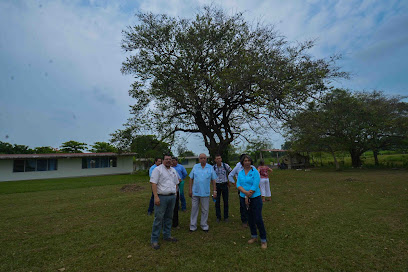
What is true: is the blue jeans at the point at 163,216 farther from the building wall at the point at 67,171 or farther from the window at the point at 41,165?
the window at the point at 41,165

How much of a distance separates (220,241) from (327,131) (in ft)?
73.6

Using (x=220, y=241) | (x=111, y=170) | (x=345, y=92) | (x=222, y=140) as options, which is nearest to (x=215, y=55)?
(x=222, y=140)

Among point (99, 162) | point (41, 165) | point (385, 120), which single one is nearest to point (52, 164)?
point (41, 165)

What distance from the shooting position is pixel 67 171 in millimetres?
24875

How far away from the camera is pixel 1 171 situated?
2197 cm

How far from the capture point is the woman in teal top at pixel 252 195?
4218 mm

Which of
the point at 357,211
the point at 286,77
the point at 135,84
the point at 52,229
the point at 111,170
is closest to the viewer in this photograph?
the point at 52,229

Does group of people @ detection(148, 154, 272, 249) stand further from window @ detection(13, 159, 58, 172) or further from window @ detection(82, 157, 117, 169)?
window @ detection(13, 159, 58, 172)

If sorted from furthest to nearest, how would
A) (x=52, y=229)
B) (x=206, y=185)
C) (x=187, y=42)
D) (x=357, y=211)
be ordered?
(x=187, y=42) → (x=357, y=211) → (x=52, y=229) → (x=206, y=185)

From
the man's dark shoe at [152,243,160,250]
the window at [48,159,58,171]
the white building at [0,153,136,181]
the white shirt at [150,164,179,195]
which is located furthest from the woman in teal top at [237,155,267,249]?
the window at [48,159,58,171]

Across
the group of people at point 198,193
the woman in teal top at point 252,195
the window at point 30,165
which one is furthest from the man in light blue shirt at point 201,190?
the window at point 30,165

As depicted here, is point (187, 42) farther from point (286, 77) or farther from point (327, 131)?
point (327, 131)

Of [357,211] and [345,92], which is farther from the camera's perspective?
[345,92]

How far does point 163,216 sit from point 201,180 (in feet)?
3.78
